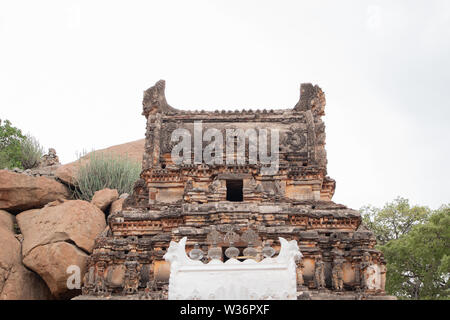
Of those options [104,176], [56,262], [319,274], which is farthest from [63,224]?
[319,274]

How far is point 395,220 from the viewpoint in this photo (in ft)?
108

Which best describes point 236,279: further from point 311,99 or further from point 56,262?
point 311,99

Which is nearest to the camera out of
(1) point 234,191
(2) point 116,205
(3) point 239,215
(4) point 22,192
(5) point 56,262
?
(3) point 239,215

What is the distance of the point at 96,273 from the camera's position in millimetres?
15164

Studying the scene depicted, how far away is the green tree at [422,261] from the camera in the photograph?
25.3 metres

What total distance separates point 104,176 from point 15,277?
10501mm

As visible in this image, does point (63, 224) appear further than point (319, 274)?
Yes

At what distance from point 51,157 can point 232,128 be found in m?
17.0

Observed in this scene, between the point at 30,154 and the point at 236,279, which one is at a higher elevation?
the point at 30,154

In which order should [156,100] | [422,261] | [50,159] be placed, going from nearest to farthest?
1. [156,100]
2. [422,261]
3. [50,159]

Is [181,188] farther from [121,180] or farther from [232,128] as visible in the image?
[121,180]
